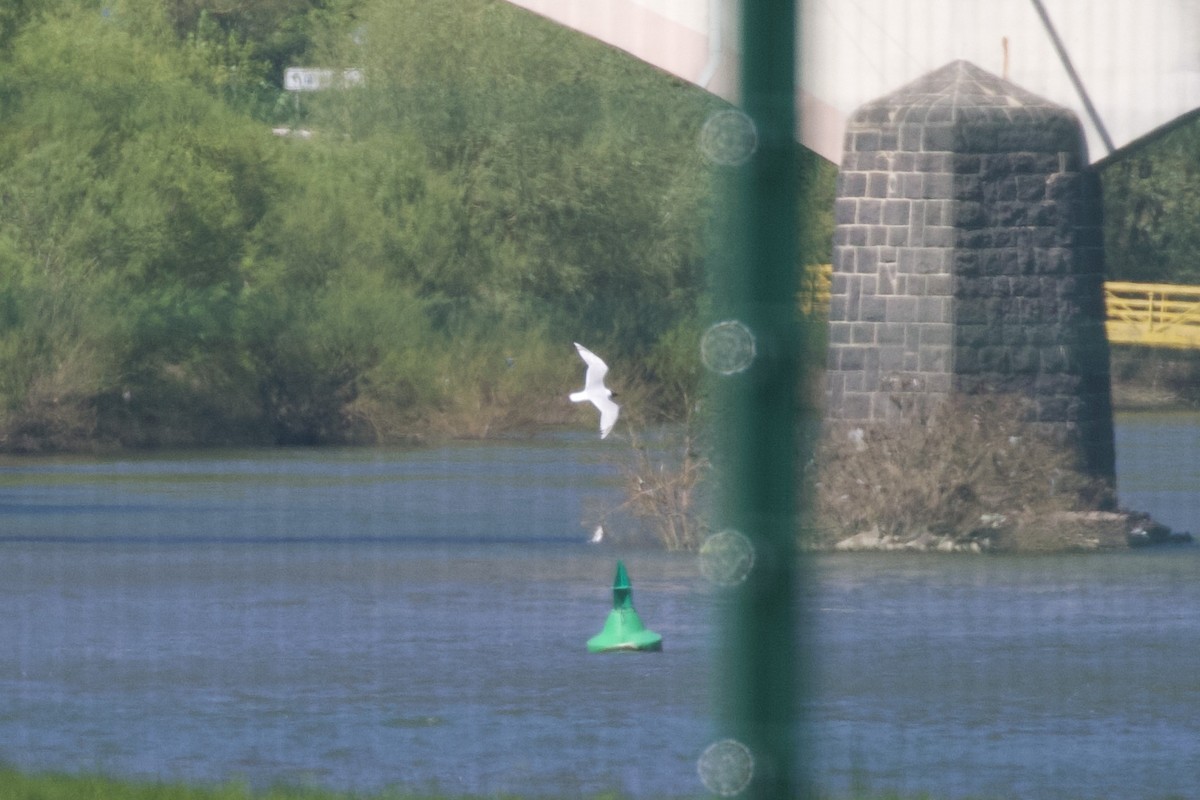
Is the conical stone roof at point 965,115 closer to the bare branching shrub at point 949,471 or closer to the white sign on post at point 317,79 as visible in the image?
the bare branching shrub at point 949,471

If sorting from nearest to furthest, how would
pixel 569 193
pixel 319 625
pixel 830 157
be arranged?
pixel 830 157 → pixel 569 193 → pixel 319 625

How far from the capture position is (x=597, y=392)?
317 cm

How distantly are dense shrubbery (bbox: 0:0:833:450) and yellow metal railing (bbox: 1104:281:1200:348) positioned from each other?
459 mm

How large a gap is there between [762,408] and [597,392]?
4.63ft

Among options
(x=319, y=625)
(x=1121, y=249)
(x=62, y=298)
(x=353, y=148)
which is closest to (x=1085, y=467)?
(x=1121, y=249)

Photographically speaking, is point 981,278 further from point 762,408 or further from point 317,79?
point 762,408

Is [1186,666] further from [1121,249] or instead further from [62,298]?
[62,298]

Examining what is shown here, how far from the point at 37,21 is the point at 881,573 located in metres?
2.20

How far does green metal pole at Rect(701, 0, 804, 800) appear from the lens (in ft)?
5.79

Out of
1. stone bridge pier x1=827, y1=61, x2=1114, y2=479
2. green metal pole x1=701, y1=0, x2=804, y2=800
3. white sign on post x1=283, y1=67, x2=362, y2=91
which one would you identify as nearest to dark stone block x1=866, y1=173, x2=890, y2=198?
stone bridge pier x1=827, y1=61, x2=1114, y2=479

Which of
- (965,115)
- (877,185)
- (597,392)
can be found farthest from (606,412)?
(877,185)

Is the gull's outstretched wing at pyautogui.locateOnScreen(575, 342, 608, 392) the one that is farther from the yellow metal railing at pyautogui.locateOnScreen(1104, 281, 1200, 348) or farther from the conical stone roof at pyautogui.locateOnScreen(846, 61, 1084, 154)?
the yellow metal railing at pyautogui.locateOnScreen(1104, 281, 1200, 348)

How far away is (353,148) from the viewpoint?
9.84ft

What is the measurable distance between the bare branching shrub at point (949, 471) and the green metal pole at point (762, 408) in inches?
22.0
